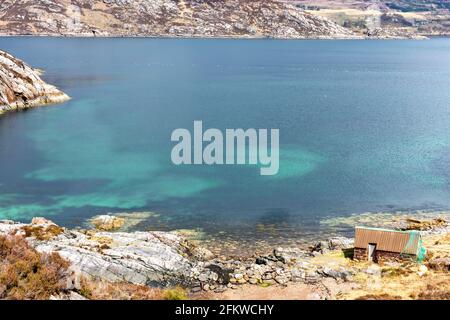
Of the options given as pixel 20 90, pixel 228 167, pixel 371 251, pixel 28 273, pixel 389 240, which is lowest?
pixel 371 251

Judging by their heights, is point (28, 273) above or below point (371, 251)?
above

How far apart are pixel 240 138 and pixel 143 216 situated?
38064mm

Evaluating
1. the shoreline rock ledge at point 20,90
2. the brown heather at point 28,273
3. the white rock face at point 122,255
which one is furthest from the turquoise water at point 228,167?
the brown heather at point 28,273

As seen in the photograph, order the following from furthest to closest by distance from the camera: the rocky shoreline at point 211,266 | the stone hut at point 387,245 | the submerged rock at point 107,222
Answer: the submerged rock at point 107,222 → the stone hut at point 387,245 → the rocky shoreline at point 211,266

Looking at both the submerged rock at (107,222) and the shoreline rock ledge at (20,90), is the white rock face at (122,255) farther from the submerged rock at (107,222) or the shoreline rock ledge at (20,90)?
the shoreline rock ledge at (20,90)

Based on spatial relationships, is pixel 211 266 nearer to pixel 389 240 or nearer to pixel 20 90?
pixel 389 240

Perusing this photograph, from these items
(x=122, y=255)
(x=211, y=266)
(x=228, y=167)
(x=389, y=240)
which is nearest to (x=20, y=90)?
(x=228, y=167)

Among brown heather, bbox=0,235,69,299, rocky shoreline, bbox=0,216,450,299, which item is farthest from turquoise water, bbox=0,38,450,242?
brown heather, bbox=0,235,69,299

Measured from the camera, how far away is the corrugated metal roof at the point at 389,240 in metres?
39.7

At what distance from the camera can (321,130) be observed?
302 feet

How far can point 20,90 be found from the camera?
115250 millimetres

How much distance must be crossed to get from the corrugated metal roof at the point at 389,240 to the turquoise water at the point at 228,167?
925cm

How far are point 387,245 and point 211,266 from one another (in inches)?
588

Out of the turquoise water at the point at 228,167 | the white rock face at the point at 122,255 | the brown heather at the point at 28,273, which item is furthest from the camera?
the turquoise water at the point at 228,167
